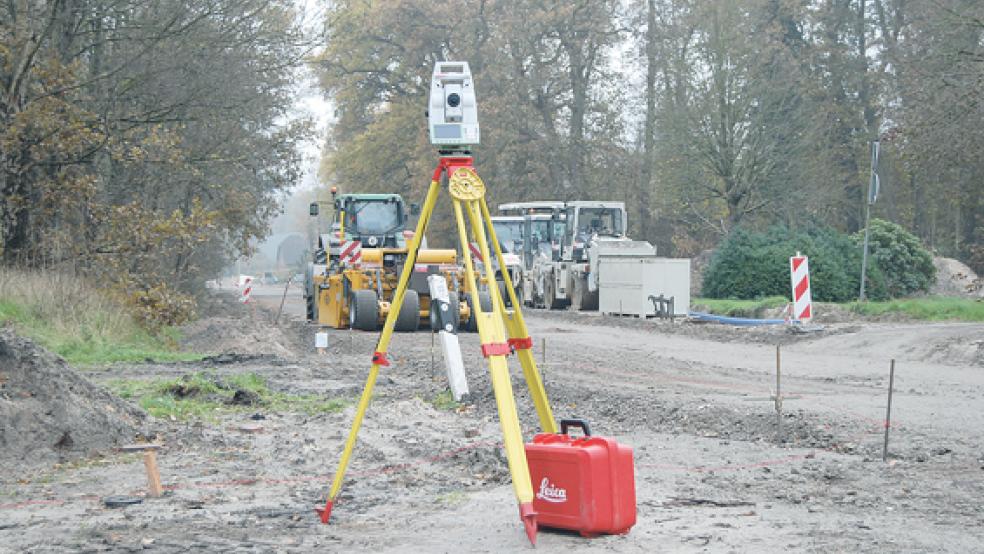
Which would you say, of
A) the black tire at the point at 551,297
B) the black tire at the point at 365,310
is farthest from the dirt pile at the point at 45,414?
the black tire at the point at 551,297

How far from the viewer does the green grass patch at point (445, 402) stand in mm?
13508

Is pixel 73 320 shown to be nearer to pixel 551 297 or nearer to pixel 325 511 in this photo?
pixel 325 511

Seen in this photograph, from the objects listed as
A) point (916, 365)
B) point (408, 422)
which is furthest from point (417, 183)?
point (408, 422)

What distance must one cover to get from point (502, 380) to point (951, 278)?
118ft

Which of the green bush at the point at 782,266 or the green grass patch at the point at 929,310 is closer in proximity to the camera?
the green grass patch at the point at 929,310

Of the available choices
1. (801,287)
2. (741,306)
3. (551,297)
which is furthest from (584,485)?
(551,297)

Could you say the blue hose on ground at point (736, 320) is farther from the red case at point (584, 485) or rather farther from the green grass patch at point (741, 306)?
the red case at point (584, 485)

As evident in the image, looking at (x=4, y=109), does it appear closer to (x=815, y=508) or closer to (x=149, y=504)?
(x=149, y=504)

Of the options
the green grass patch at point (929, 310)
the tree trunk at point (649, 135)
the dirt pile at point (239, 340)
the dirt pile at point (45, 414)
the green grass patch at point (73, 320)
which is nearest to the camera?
the dirt pile at point (45, 414)

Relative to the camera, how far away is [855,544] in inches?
260

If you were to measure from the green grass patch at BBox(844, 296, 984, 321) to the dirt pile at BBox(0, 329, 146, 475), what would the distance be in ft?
68.5

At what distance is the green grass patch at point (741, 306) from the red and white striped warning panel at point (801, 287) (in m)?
5.92

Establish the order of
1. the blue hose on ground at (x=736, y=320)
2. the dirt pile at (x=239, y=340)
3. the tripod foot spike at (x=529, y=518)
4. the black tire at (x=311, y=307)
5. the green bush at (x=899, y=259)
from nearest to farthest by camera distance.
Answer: the tripod foot spike at (x=529, y=518) < the dirt pile at (x=239, y=340) < the blue hose on ground at (x=736, y=320) < the black tire at (x=311, y=307) < the green bush at (x=899, y=259)

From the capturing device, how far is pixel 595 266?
3538 cm
